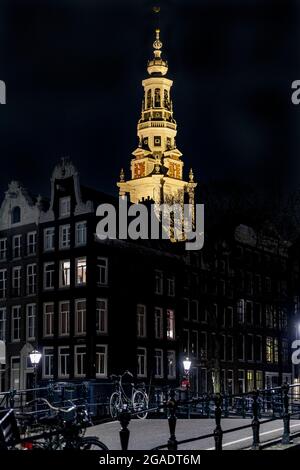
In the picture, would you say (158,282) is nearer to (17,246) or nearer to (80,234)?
(80,234)

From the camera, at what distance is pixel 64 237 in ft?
172

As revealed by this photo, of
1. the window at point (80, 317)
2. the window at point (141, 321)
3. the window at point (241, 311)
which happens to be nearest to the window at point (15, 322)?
the window at point (80, 317)

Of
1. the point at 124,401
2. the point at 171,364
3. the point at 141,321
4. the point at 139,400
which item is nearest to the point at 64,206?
the point at 141,321

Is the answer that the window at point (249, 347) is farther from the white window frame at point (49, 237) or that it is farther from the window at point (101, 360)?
the white window frame at point (49, 237)

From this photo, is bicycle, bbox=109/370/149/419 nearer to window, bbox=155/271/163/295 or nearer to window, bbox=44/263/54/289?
window, bbox=44/263/54/289

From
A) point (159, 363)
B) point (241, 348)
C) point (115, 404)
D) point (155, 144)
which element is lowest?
point (115, 404)

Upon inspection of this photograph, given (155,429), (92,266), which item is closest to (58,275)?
(92,266)

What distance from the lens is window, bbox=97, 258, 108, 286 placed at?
167ft

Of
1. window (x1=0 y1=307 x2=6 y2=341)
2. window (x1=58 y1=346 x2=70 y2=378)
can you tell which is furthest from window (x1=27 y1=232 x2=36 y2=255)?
window (x1=58 y1=346 x2=70 y2=378)

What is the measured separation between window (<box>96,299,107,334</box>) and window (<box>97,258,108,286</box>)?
984 millimetres

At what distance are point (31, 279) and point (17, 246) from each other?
101 inches

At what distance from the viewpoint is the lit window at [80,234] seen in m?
51.2

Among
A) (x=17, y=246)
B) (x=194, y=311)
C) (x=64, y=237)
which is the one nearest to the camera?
(x=64, y=237)

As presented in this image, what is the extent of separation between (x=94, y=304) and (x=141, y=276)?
4298 mm
